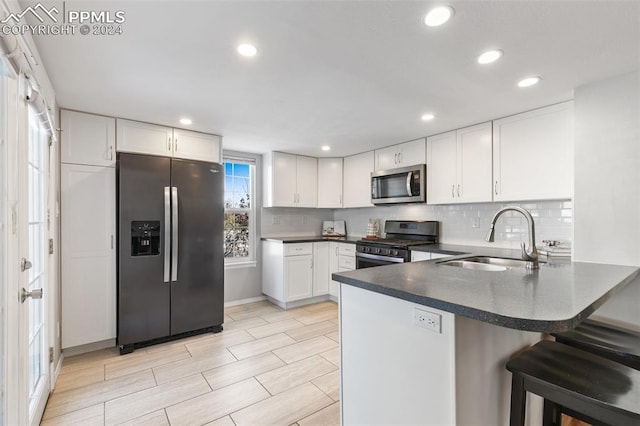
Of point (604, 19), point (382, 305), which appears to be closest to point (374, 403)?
point (382, 305)

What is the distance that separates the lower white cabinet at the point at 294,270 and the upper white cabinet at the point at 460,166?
5.81 feet

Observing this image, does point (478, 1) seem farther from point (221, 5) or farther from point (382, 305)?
point (382, 305)

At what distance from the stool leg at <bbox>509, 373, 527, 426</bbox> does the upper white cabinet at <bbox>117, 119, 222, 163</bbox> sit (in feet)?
10.8

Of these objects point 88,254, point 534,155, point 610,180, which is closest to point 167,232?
point 88,254

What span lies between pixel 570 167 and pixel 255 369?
10.2 ft

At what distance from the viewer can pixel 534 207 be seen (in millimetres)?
2986

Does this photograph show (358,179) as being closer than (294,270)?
No

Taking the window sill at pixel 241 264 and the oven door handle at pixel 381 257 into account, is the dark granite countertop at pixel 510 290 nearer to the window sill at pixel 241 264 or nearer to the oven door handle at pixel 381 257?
the oven door handle at pixel 381 257

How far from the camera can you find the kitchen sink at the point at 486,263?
2244 mm

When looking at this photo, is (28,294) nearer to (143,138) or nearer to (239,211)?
(143,138)

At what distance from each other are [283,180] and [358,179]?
1.12 meters

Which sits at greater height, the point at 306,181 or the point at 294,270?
the point at 306,181

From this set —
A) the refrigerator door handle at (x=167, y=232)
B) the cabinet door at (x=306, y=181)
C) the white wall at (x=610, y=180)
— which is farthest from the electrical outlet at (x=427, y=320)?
the cabinet door at (x=306, y=181)

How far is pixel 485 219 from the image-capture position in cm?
334
